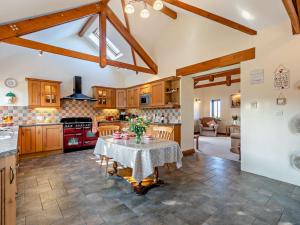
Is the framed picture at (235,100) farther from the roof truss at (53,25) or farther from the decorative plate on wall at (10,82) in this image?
the decorative plate on wall at (10,82)

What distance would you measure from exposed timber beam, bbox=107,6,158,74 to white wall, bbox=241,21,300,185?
2855 millimetres

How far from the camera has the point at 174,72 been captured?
5.07m

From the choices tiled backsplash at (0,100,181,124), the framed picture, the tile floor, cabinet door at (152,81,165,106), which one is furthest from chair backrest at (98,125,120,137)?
the framed picture

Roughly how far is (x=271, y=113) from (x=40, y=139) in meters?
5.77

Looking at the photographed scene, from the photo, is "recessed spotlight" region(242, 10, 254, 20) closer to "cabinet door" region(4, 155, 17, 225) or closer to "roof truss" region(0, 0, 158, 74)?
"roof truss" region(0, 0, 158, 74)

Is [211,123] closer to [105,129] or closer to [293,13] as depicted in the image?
[105,129]

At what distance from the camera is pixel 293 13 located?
230 cm

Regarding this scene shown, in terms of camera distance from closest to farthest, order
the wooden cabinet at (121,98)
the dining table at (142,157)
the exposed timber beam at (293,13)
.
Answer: the exposed timber beam at (293,13) < the dining table at (142,157) < the wooden cabinet at (121,98)

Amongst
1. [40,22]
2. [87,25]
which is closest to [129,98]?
[87,25]

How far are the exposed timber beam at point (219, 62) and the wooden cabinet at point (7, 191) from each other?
4044 mm

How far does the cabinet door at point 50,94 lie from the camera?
16.9 feet

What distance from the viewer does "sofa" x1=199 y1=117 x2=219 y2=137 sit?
8.68 metres

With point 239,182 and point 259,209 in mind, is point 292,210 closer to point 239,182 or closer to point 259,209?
point 259,209

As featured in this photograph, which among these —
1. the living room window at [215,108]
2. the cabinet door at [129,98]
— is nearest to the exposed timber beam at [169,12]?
the cabinet door at [129,98]
